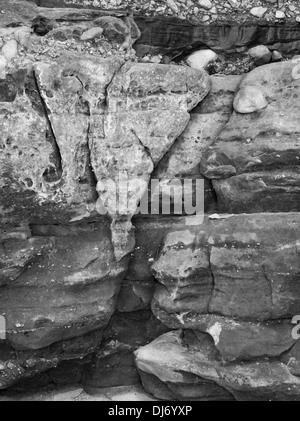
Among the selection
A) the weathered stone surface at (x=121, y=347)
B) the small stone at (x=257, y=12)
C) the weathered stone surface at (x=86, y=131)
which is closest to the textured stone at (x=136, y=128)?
the weathered stone surface at (x=86, y=131)

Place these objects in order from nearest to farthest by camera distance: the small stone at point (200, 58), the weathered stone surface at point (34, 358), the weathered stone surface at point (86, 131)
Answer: the weathered stone surface at point (86, 131) < the weathered stone surface at point (34, 358) < the small stone at point (200, 58)

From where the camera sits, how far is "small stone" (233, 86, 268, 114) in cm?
304

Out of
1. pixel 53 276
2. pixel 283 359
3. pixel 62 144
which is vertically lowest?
pixel 283 359

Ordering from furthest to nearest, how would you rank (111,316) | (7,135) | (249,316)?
1. (111,316)
2. (249,316)
3. (7,135)

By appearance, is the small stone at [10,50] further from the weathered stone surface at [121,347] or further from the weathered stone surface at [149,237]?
the weathered stone surface at [121,347]

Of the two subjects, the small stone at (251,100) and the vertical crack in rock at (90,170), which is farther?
the small stone at (251,100)

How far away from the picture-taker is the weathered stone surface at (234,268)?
287 cm

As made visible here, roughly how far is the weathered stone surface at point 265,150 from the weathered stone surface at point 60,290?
687mm

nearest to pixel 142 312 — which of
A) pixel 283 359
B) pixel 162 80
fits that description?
pixel 283 359

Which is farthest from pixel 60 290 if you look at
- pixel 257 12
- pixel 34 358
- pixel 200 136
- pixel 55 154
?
pixel 257 12

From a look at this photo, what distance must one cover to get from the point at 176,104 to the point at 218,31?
2.01 ft

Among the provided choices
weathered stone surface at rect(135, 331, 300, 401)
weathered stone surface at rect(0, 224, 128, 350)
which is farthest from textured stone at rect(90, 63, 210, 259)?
weathered stone surface at rect(135, 331, 300, 401)

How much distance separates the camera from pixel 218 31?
3.34 m
